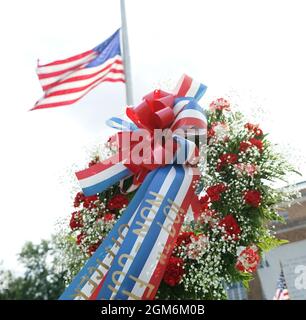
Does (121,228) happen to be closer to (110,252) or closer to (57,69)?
(110,252)

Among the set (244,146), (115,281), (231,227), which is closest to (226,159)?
(244,146)

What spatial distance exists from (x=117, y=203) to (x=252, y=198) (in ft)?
4.60

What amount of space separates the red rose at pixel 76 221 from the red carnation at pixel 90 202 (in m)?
0.14

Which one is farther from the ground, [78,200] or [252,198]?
[252,198]

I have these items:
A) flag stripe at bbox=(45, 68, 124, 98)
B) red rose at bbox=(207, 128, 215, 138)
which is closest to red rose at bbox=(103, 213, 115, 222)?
red rose at bbox=(207, 128, 215, 138)

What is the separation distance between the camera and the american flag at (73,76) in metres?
7.64

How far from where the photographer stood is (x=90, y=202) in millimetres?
4969

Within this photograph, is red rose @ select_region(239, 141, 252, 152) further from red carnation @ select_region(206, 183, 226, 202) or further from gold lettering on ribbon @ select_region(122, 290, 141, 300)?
gold lettering on ribbon @ select_region(122, 290, 141, 300)

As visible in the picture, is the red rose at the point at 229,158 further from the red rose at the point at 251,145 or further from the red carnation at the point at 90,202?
the red carnation at the point at 90,202

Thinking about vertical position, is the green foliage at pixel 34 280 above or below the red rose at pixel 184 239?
below

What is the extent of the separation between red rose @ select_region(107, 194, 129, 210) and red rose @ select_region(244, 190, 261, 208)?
4.17 feet

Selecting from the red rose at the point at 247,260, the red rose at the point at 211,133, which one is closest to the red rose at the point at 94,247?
the red rose at the point at 247,260

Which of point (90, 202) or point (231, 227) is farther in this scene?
point (90, 202)

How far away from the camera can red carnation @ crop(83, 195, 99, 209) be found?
4945mm
